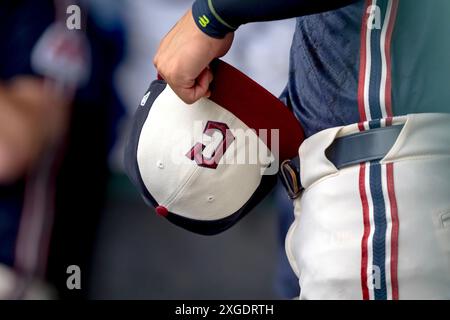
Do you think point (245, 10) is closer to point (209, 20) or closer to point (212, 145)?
point (209, 20)

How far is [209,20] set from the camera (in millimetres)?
477

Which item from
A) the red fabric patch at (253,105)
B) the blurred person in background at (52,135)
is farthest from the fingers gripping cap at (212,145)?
the blurred person in background at (52,135)

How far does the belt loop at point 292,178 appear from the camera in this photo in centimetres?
57

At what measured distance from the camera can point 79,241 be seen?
812 millimetres

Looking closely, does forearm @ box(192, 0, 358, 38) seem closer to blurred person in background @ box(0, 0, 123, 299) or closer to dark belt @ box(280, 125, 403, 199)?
dark belt @ box(280, 125, 403, 199)

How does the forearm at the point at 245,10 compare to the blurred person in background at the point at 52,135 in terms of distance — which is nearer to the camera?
the forearm at the point at 245,10

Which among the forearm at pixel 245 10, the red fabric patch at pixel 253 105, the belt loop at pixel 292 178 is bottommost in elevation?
the belt loop at pixel 292 178

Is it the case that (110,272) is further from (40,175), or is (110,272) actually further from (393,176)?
(393,176)

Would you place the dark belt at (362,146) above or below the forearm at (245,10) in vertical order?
below

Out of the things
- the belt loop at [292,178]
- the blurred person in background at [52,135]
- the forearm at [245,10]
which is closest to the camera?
the forearm at [245,10]

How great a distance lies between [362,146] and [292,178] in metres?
0.08

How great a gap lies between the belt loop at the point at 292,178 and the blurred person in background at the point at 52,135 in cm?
30

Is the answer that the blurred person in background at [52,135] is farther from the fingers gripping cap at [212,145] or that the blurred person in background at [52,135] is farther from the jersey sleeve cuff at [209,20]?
the jersey sleeve cuff at [209,20]

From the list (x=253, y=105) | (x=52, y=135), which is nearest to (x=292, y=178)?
(x=253, y=105)
